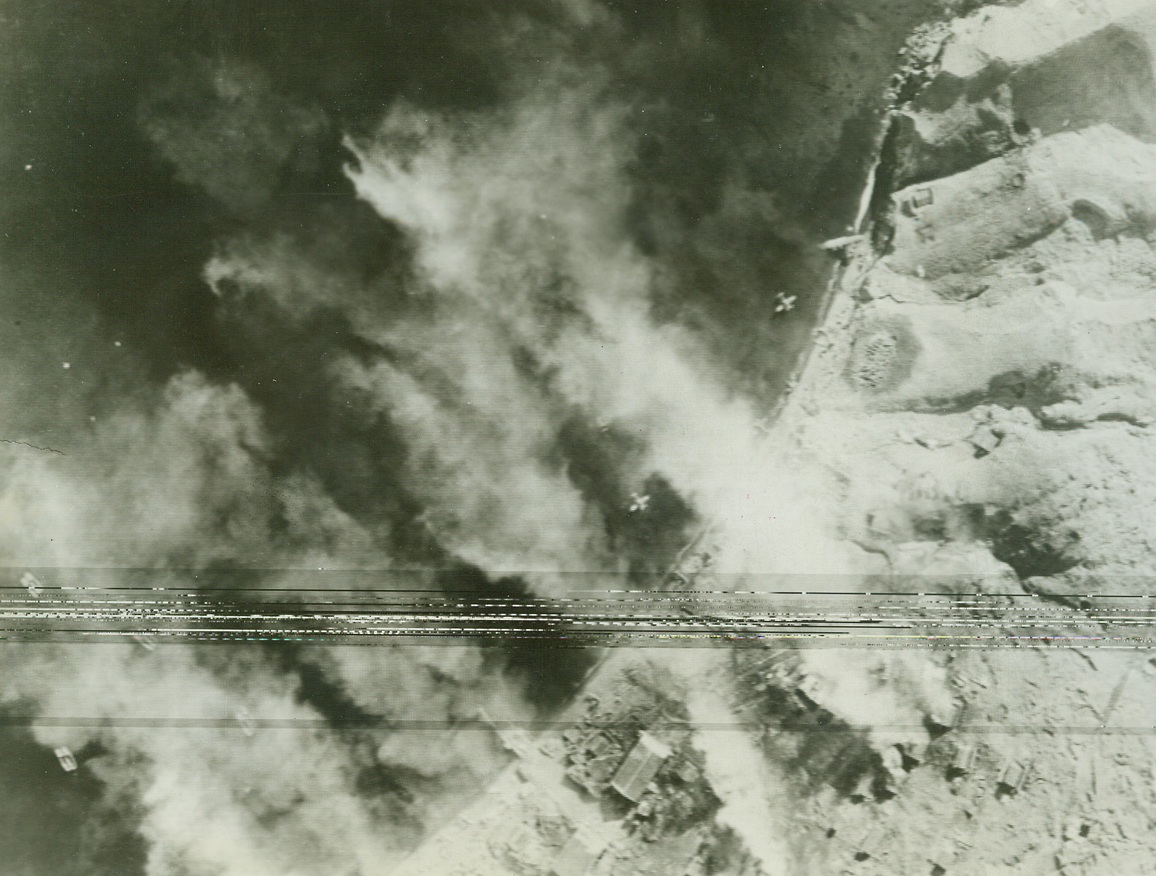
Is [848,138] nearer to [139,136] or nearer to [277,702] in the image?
[139,136]

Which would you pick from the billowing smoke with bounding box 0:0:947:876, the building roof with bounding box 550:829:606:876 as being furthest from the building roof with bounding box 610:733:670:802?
the billowing smoke with bounding box 0:0:947:876

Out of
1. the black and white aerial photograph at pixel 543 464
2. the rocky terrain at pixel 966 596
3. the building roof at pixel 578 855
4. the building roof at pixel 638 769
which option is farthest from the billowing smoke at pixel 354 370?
the building roof at pixel 578 855

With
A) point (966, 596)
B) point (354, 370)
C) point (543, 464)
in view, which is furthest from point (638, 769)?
point (354, 370)

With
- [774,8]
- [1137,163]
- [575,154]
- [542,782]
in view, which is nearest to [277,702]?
[542,782]

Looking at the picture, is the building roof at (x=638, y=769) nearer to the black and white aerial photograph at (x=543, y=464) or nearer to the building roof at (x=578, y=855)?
the black and white aerial photograph at (x=543, y=464)

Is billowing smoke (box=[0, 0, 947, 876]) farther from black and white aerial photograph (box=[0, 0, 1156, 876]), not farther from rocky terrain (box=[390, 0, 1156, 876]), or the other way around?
rocky terrain (box=[390, 0, 1156, 876])

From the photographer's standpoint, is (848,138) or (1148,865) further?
(848,138)

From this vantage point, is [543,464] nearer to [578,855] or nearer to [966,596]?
[578,855]

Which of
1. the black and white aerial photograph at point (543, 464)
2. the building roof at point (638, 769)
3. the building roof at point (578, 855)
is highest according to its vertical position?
the black and white aerial photograph at point (543, 464)
